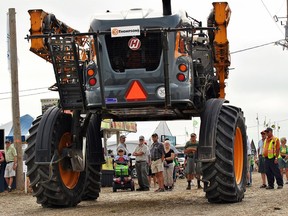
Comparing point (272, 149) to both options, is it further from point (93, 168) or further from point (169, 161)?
point (93, 168)

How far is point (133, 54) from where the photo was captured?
13.4 metres

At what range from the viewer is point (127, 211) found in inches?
519

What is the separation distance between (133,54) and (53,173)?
2.70 meters

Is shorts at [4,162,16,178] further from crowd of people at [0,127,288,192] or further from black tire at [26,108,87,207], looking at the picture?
black tire at [26,108,87,207]

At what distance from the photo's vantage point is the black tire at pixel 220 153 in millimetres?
13430

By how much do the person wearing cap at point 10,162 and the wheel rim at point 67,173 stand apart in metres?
9.30

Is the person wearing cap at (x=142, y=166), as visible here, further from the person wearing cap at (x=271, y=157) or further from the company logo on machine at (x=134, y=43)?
the company logo on machine at (x=134, y=43)

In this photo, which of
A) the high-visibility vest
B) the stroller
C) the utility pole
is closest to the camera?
the high-visibility vest

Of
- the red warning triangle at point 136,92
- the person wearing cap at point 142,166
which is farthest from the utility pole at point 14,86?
the red warning triangle at point 136,92

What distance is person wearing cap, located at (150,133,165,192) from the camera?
828 inches

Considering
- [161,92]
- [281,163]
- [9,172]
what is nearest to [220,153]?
[161,92]

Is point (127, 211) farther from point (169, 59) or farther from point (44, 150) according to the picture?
point (169, 59)

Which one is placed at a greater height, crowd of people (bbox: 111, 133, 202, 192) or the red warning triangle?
the red warning triangle

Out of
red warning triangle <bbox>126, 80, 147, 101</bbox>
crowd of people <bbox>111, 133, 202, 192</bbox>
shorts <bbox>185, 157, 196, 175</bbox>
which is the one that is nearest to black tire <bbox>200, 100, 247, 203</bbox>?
red warning triangle <bbox>126, 80, 147, 101</bbox>
